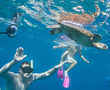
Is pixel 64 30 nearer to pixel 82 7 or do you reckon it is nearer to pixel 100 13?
pixel 82 7

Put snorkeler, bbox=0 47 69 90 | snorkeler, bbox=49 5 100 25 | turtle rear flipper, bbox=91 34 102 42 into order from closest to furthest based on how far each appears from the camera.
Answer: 1. turtle rear flipper, bbox=91 34 102 42
2. snorkeler, bbox=0 47 69 90
3. snorkeler, bbox=49 5 100 25

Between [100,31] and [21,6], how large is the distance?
8.75 metres

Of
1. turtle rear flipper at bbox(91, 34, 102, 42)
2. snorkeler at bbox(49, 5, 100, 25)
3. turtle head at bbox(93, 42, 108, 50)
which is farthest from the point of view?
snorkeler at bbox(49, 5, 100, 25)

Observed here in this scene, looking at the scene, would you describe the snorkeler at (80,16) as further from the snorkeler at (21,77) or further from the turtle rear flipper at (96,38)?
the turtle rear flipper at (96,38)

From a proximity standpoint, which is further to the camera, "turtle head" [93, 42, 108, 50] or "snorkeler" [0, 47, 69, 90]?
"snorkeler" [0, 47, 69, 90]

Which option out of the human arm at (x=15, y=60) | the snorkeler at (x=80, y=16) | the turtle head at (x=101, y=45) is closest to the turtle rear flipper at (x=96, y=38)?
the turtle head at (x=101, y=45)

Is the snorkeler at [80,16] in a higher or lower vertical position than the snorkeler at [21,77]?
higher

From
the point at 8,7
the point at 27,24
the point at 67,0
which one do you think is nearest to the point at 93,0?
the point at 67,0

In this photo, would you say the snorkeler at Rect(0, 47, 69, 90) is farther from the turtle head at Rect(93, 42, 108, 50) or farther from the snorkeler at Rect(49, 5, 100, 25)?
the snorkeler at Rect(49, 5, 100, 25)

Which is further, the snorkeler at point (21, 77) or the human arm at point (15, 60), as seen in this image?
the snorkeler at point (21, 77)

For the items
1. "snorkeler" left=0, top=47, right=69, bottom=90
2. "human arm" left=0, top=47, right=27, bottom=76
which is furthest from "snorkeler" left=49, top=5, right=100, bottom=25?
"human arm" left=0, top=47, right=27, bottom=76

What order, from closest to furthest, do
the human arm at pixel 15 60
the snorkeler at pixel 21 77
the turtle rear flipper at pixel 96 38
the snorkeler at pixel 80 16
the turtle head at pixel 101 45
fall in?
the turtle rear flipper at pixel 96 38 → the turtle head at pixel 101 45 → the human arm at pixel 15 60 → the snorkeler at pixel 21 77 → the snorkeler at pixel 80 16

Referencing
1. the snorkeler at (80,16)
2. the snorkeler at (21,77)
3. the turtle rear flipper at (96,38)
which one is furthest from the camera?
the snorkeler at (80,16)

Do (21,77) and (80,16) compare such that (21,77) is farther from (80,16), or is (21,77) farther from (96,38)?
(80,16)
